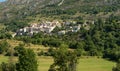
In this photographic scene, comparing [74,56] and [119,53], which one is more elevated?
[74,56]

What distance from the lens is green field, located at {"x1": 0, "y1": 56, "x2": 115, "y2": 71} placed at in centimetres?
9003

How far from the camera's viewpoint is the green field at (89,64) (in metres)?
90.0

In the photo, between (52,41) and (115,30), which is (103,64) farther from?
(115,30)

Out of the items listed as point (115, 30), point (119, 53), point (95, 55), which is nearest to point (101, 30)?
point (115, 30)

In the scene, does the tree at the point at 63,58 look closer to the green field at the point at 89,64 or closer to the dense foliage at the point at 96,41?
the green field at the point at 89,64

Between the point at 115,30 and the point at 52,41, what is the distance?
3772 centimetres

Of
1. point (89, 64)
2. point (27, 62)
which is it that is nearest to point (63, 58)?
point (27, 62)

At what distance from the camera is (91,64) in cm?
9844

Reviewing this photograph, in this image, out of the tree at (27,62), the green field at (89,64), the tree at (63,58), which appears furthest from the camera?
the green field at (89,64)

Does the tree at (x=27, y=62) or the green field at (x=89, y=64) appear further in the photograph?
the green field at (x=89, y=64)

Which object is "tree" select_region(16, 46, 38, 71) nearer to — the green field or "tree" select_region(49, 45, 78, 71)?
"tree" select_region(49, 45, 78, 71)

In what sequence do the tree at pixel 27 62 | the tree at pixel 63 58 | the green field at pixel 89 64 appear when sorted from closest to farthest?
the tree at pixel 63 58 < the tree at pixel 27 62 < the green field at pixel 89 64

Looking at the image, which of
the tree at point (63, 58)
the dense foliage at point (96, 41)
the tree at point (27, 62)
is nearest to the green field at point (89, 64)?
the dense foliage at point (96, 41)

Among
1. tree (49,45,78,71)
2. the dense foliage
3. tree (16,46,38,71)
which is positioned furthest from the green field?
tree (49,45,78,71)
